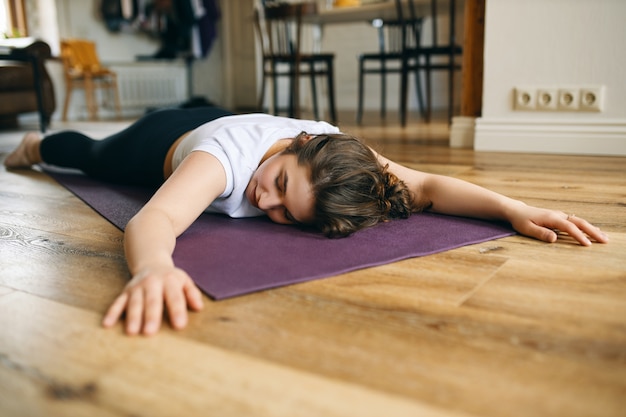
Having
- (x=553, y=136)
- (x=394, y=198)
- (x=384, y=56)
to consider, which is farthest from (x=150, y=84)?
(x=394, y=198)

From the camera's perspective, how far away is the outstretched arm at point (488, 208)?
40.9 inches

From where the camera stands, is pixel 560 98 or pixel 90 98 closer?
pixel 560 98

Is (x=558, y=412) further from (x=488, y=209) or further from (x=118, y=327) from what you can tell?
(x=488, y=209)

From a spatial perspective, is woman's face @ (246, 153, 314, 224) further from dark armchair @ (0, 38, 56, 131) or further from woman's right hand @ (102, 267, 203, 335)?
dark armchair @ (0, 38, 56, 131)

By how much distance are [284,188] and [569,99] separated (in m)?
1.58

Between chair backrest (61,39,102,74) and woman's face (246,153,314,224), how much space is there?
15.8 ft

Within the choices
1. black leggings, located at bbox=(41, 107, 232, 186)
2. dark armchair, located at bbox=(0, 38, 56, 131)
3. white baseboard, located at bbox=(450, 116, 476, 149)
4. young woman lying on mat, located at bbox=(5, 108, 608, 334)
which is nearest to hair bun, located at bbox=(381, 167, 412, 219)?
young woman lying on mat, located at bbox=(5, 108, 608, 334)

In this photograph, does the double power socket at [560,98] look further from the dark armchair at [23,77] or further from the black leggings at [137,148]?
the dark armchair at [23,77]

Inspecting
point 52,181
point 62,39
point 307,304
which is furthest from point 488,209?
point 62,39

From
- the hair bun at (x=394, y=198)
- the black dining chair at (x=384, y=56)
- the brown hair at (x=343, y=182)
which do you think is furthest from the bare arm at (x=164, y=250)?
the black dining chair at (x=384, y=56)

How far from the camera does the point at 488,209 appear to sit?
1.17 m

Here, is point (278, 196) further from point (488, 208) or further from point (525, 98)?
point (525, 98)

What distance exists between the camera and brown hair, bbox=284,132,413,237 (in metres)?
1.01

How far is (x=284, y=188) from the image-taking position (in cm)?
105
